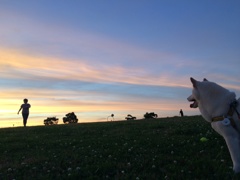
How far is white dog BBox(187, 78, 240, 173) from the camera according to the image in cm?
804

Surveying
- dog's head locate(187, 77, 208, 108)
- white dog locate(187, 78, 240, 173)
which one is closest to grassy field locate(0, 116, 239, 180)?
white dog locate(187, 78, 240, 173)

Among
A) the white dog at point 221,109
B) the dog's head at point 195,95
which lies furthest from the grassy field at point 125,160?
the dog's head at point 195,95

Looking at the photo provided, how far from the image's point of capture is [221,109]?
8.40 m

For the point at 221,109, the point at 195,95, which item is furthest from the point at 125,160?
the point at 221,109

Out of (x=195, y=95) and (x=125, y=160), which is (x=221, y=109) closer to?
(x=195, y=95)

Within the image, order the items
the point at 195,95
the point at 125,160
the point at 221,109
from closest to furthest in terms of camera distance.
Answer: the point at 221,109 → the point at 195,95 → the point at 125,160

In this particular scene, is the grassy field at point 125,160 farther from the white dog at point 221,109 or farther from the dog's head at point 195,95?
the dog's head at point 195,95

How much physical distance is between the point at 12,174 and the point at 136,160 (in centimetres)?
415

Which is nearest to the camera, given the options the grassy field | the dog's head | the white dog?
the white dog

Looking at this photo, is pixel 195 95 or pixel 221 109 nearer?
pixel 221 109

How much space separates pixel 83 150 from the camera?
13477mm

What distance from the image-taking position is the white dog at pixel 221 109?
8.04m

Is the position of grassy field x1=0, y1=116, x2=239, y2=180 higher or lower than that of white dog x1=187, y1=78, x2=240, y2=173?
lower

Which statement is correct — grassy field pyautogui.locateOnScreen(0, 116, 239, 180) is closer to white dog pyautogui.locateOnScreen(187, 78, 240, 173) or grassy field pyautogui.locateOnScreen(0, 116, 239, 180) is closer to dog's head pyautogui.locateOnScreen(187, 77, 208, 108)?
white dog pyautogui.locateOnScreen(187, 78, 240, 173)
